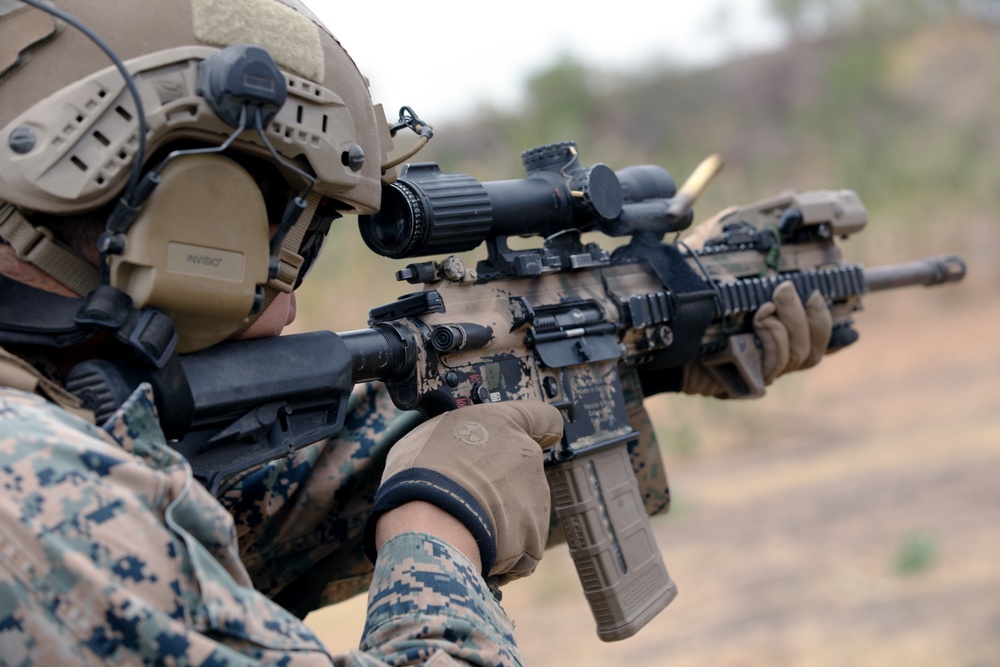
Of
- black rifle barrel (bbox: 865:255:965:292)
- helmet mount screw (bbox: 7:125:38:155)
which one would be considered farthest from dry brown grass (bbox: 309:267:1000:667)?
helmet mount screw (bbox: 7:125:38:155)

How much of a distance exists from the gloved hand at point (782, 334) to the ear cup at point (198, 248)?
2214mm

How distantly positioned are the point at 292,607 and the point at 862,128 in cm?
2249

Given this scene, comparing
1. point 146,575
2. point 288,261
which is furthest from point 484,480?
point 146,575

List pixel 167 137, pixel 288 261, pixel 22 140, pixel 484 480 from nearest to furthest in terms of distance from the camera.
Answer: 1. pixel 22 140
2. pixel 167 137
3. pixel 288 261
4. pixel 484 480

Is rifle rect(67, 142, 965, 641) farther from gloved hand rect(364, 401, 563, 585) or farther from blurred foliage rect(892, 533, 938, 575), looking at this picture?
blurred foliage rect(892, 533, 938, 575)

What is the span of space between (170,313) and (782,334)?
102 inches

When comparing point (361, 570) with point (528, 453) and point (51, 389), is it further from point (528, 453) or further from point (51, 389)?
point (51, 389)

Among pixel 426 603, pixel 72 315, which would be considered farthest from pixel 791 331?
pixel 72 315

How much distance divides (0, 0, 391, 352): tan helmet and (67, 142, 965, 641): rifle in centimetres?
19

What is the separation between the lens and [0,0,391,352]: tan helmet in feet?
5.75

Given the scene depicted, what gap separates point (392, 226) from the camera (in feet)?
8.84

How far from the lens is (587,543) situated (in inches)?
114

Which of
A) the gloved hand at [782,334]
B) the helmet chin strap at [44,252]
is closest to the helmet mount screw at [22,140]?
the helmet chin strap at [44,252]

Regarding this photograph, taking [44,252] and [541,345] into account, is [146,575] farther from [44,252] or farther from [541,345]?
[541,345]
